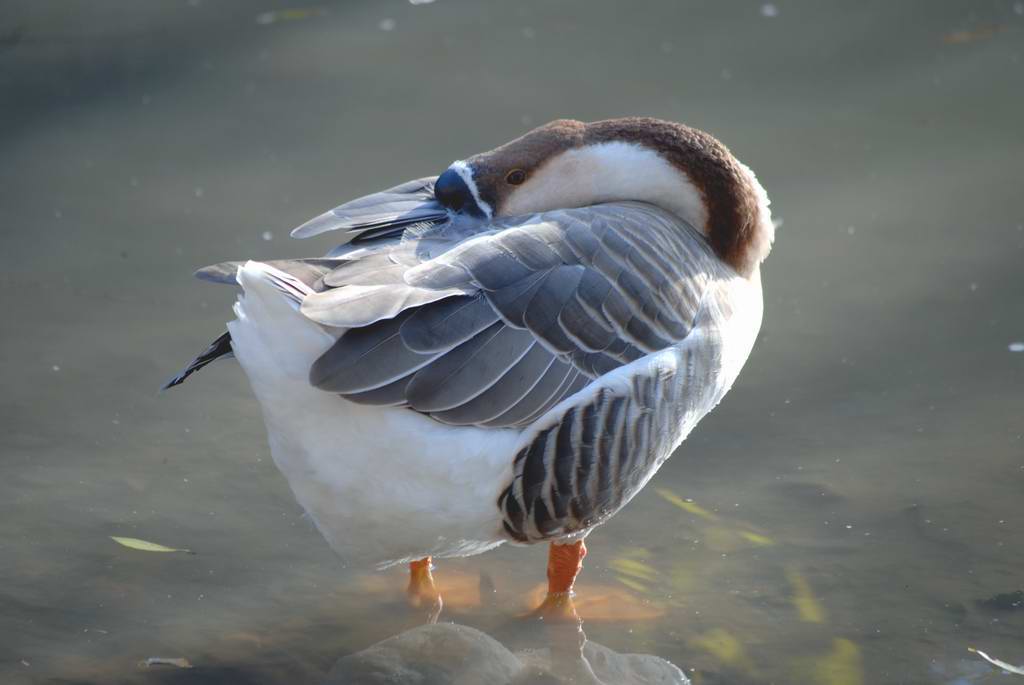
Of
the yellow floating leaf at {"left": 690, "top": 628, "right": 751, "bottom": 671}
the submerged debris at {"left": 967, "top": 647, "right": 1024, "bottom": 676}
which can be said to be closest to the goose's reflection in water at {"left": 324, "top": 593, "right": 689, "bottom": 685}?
the yellow floating leaf at {"left": 690, "top": 628, "right": 751, "bottom": 671}

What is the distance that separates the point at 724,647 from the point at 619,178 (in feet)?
3.91

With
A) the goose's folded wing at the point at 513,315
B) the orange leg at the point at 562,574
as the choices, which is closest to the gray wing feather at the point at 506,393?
the goose's folded wing at the point at 513,315

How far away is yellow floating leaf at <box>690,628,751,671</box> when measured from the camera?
2920 millimetres

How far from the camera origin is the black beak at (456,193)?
127 inches

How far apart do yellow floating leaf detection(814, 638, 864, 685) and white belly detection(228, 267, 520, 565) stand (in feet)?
2.64

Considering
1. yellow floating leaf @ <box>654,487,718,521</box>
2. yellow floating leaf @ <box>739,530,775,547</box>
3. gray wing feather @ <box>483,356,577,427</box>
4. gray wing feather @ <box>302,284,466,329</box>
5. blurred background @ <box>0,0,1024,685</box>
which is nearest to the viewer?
gray wing feather @ <box>302,284,466,329</box>

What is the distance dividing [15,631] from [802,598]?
72.6 inches

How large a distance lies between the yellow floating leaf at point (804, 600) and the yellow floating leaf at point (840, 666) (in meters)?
0.10

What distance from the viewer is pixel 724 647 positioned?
2.98 m

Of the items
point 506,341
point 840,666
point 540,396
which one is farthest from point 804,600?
point 506,341

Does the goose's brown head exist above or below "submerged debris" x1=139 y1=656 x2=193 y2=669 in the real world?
above

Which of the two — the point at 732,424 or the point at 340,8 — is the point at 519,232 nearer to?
the point at 732,424

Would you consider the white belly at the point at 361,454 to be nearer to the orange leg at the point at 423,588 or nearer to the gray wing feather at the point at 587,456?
the gray wing feather at the point at 587,456

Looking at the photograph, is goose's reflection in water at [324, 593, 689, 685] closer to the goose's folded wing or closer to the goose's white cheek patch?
the goose's folded wing
